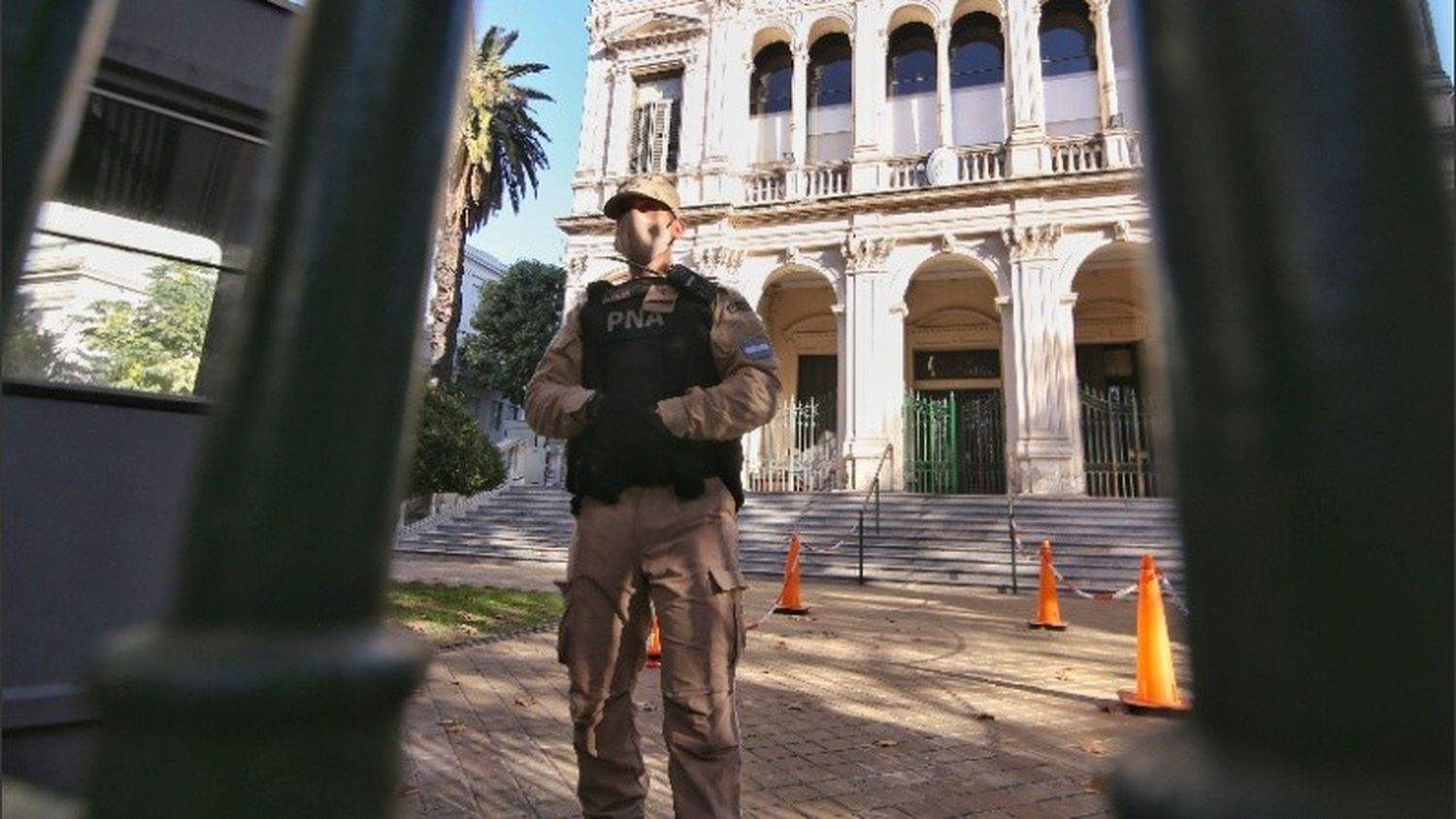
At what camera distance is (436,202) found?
1.63 ft

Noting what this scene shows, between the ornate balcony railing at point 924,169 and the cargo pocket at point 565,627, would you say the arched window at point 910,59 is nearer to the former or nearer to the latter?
the ornate balcony railing at point 924,169

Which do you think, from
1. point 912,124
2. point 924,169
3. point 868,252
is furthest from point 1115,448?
point 912,124

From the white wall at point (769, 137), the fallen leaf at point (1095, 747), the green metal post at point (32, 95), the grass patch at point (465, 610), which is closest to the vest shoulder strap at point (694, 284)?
the green metal post at point (32, 95)

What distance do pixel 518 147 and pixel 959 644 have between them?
22559mm

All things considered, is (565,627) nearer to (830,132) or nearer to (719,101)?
(719,101)

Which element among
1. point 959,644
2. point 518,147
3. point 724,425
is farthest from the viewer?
point 518,147

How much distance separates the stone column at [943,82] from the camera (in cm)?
1895

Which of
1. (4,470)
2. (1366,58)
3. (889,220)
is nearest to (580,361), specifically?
(4,470)

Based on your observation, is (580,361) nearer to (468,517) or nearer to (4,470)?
(4,470)

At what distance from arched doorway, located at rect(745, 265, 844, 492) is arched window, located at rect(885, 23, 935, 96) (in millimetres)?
5368

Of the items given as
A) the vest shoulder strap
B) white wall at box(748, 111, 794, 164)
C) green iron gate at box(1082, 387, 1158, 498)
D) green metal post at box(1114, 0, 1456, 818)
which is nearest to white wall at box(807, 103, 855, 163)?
white wall at box(748, 111, 794, 164)

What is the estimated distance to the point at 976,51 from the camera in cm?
1995

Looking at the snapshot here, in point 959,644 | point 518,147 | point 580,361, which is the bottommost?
point 959,644

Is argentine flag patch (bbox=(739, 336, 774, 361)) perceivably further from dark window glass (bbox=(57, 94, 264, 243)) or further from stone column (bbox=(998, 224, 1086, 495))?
stone column (bbox=(998, 224, 1086, 495))
